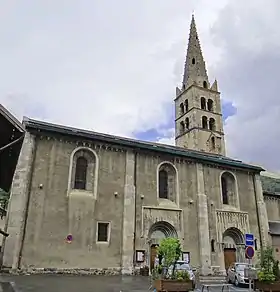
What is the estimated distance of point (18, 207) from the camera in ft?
71.0

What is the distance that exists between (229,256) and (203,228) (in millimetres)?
4068

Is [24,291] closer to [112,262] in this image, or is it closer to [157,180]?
[112,262]

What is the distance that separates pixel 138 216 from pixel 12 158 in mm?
14982

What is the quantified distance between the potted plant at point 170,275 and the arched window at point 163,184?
1351 cm

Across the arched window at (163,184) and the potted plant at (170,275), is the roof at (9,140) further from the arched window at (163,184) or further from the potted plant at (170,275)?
the arched window at (163,184)

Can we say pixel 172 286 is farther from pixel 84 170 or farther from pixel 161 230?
pixel 84 170

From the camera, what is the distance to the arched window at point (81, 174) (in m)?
24.8

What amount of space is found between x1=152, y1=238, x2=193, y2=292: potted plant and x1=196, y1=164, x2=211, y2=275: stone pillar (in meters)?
13.2

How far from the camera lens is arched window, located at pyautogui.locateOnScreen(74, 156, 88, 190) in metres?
24.8

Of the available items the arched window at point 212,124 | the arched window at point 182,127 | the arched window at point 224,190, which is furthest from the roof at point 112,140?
the arched window at point 182,127

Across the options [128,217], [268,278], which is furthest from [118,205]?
[268,278]

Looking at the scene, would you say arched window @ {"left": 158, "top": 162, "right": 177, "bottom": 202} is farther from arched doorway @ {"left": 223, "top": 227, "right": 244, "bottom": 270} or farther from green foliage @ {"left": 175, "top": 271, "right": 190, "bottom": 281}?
green foliage @ {"left": 175, "top": 271, "right": 190, "bottom": 281}

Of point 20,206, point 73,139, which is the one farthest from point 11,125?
point 73,139

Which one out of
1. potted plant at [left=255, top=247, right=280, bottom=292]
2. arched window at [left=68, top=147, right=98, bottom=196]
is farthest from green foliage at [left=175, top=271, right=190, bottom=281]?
arched window at [left=68, top=147, right=98, bottom=196]
